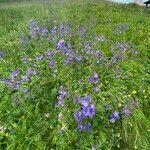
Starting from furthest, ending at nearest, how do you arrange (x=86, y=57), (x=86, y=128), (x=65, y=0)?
(x=65, y=0) < (x=86, y=57) < (x=86, y=128)

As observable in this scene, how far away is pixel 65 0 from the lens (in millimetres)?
17734

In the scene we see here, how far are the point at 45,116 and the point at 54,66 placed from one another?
0.78 metres

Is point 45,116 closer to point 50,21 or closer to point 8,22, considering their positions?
point 50,21

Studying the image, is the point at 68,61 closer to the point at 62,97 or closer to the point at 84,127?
the point at 62,97

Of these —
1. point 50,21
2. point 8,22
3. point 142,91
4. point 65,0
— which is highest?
point 142,91

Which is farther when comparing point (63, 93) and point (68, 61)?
point (68, 61)

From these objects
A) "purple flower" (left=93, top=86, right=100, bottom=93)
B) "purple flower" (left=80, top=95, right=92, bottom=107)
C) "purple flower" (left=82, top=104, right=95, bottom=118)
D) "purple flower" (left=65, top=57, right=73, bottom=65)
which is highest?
"purple flower" (left=80, top=95, right=92, bottom=107)

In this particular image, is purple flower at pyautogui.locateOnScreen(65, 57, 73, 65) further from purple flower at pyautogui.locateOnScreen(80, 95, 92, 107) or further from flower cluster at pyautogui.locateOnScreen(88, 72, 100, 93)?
purple flower at pyautogui.locateOnScreen(80, 95, 92, 107)

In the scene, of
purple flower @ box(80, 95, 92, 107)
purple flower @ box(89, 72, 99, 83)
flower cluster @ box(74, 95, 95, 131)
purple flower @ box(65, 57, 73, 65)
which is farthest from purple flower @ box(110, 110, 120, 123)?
purple flower @ box(65, 57, 73, 65)

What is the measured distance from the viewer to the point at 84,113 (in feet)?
14.4

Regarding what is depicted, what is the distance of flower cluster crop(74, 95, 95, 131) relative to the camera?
4387mm

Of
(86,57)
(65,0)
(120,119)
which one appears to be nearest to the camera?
(120,119)

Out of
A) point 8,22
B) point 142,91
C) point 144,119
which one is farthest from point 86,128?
point 8,22

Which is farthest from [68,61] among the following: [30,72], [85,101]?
[85,101]
